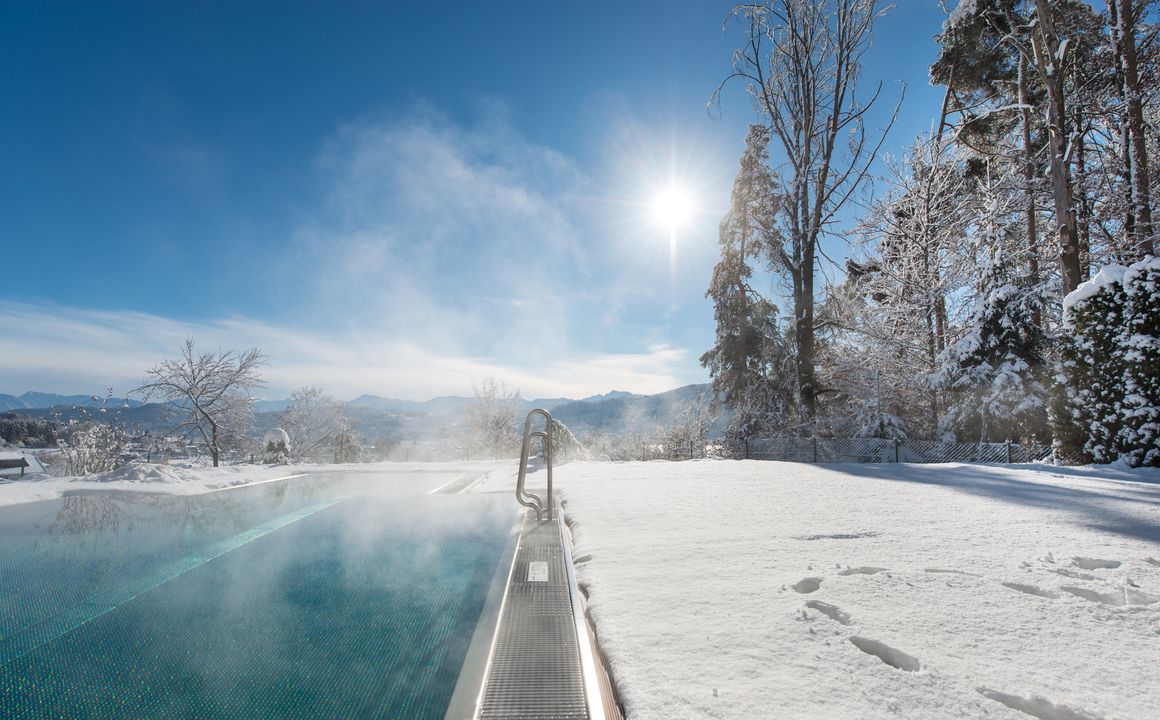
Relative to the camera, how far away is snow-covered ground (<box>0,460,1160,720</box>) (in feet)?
4.29

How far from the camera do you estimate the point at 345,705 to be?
1775mm

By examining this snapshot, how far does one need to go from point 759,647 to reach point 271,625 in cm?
240

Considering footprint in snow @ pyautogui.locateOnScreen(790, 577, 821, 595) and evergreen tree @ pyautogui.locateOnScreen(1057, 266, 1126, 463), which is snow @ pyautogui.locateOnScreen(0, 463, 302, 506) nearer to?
footprint in snow @ pyautogui.locateOnScreen(790, 577, 821, 595)

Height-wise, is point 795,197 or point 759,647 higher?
point 795,197

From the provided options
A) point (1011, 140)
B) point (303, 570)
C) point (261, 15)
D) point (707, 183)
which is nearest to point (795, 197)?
point (707, 183)

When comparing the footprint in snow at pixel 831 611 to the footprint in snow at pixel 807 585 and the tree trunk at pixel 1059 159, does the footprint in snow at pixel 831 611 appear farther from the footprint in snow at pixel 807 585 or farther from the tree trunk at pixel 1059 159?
the tree trunk at pixel 1059 159

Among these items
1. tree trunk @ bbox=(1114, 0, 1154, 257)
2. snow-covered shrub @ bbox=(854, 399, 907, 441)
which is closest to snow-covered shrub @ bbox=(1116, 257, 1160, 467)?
tree trunk @ bbox=(1114, 0, 1154, 257)

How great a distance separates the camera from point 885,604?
188 centimetres

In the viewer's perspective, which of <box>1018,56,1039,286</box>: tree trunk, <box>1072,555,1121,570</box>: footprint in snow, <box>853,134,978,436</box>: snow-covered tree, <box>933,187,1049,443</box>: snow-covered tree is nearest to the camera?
<box>1072,555,1121,570</box>: footprint in snow

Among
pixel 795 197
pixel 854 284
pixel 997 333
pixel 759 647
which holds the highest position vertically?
pixel 795 197

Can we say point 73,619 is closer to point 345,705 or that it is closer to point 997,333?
point 345,705

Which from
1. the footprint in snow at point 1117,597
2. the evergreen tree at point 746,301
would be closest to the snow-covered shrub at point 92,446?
the evergreen tree at point 746,301

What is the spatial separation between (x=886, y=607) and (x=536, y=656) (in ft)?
4.41

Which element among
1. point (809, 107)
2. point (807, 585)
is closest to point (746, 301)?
point (809, 107)
